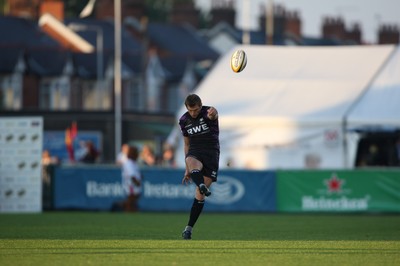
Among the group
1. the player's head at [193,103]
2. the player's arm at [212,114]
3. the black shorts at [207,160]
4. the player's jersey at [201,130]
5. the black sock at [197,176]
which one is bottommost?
the black sock at [197,176]

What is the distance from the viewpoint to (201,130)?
57.8 feet

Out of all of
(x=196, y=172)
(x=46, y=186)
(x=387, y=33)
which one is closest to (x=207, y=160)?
(x=196, y=172)

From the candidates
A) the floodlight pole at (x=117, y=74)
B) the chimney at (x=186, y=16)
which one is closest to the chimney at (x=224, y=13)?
the chimney at (x=186, y=16)

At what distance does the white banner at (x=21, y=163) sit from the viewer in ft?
105

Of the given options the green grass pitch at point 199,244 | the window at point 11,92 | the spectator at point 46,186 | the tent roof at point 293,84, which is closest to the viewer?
the green grass pitch at point 199,244

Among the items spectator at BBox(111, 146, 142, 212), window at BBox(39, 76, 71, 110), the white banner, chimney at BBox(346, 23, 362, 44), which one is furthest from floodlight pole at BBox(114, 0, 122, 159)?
chimney at BBox(346, 23, 362, 44)

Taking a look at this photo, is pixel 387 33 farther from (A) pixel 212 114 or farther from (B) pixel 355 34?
(A) pixel 212 114

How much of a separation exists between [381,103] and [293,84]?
9.42 feet

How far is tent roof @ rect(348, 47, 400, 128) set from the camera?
34344mm

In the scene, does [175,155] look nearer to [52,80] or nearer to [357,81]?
[357,81]

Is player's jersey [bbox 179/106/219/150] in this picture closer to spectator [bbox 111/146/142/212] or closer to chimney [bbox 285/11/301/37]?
spectator [bbox 111/146/142/212]

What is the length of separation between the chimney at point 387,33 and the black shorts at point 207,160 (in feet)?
232

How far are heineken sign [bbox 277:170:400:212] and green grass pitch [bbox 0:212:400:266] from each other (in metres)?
7.86

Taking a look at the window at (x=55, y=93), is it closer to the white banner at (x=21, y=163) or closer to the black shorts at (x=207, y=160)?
the white banner at (x=21, y=163)
